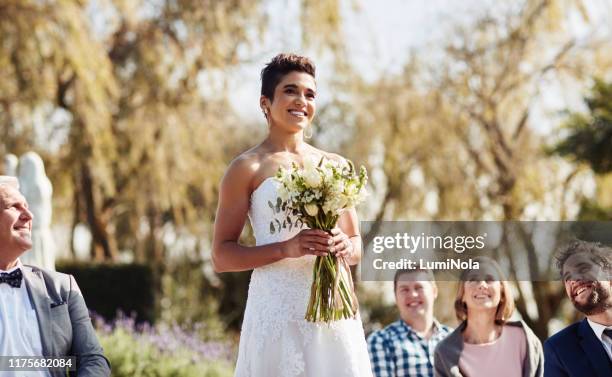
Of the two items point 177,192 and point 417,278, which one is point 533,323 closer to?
point 177,192

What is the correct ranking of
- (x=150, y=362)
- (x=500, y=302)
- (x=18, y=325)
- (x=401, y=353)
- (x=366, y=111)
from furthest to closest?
(x=366, y=111) → (x=150, y=362) → (x=401, y=353) → (x=500, y=302) → (x=18, y=325)

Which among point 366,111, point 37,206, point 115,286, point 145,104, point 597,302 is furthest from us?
point 366,111

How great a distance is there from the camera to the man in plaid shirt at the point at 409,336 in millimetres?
4336

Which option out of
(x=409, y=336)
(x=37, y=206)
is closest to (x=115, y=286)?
(x=37, y=206)

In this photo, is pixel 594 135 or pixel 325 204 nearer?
pixel 325 204

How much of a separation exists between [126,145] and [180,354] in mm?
6091

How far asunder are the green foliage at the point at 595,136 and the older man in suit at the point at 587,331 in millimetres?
8330

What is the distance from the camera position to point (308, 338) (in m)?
2.89

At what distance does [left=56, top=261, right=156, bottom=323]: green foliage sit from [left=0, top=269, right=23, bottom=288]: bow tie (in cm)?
889

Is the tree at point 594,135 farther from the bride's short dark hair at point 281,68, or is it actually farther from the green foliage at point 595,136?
the bride's short dark hair at point 281,68

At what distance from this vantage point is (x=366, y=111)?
12898 millimetres

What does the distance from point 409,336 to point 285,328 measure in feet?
5.37

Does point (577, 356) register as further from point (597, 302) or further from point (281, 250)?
point (281, 250)

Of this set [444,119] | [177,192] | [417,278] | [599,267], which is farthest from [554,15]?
[599,267]
